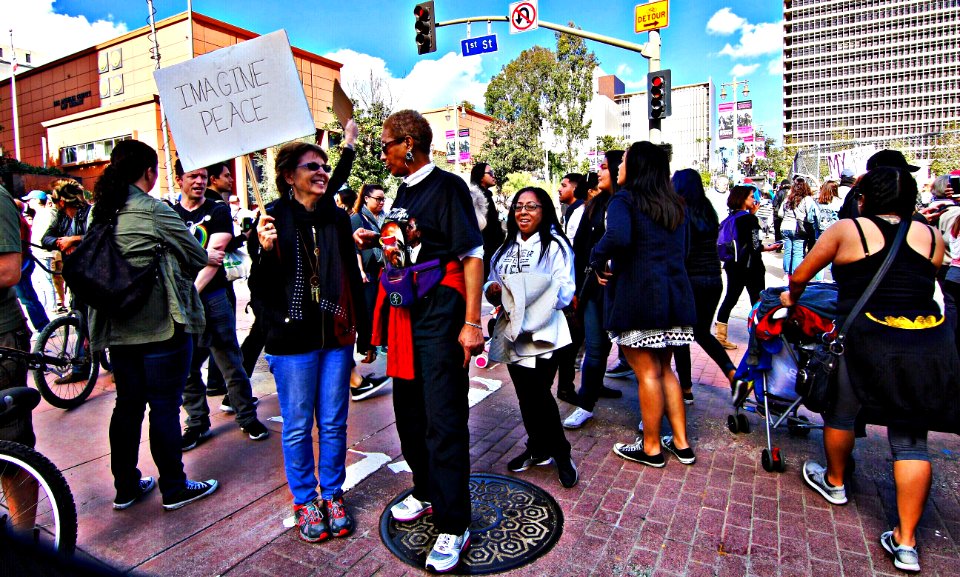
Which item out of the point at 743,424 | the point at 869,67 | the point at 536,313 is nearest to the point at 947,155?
the point at 743,424

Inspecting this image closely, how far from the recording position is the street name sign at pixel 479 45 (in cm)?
1388

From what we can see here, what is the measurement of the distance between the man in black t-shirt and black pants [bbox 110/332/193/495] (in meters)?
0.85

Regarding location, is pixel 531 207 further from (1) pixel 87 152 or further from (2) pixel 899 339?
(1) pixel 87 152

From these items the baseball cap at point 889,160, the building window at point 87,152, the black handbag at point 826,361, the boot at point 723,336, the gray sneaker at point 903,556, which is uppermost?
the building window at point 87,152

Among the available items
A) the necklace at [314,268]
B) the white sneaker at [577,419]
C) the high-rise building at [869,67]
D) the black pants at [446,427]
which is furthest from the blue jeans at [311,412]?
the high-rise building at [869,67]

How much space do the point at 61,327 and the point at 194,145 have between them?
390 cm

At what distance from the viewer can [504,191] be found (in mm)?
37594

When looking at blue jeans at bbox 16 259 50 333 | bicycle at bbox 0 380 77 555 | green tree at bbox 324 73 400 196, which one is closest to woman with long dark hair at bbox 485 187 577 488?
bicycle at bbox 0 380 77 555

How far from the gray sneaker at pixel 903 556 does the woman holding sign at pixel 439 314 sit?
1.98 meters

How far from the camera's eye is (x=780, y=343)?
364cm

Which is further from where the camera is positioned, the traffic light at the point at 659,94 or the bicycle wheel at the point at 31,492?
the traffic light at the point at 659,94

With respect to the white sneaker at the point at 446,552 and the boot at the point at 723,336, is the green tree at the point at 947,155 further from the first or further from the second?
the white sneaker at the point at 446,552

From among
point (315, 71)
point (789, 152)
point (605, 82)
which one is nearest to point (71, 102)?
point (315, 71)

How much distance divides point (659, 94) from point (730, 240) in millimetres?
6443
